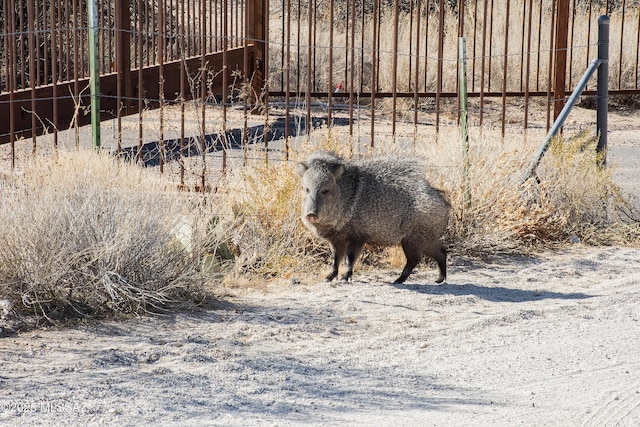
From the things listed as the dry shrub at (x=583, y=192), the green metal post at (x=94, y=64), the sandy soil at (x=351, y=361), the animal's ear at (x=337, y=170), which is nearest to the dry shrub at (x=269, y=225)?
the sandy soil at (x=351, y=361)

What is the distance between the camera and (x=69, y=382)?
431 centimetres

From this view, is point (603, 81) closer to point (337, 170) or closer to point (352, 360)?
point (337, 170)

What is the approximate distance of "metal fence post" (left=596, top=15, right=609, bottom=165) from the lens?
8.50 meters

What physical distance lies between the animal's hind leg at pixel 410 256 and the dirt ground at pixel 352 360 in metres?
0.10

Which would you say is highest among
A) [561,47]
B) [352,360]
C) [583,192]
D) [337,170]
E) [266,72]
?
[561,47]

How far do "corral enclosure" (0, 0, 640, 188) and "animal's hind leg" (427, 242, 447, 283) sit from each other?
1.62 m

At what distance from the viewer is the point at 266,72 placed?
959 cm

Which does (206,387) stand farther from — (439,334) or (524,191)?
(524,191)

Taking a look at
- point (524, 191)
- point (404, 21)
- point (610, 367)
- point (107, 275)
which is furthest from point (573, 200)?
point (404, 21)

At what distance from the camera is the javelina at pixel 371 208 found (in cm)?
641

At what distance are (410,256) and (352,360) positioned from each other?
190 centimetres

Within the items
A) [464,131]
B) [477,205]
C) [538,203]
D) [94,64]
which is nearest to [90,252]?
[94,64]

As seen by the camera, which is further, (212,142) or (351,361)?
(212,142)

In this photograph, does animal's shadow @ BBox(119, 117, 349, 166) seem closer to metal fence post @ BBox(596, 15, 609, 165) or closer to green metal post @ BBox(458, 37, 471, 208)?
green metal post @ BBox(458, 37, 471, 208)
